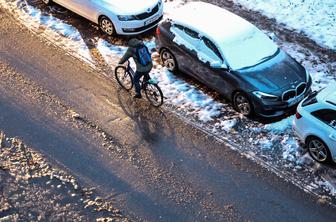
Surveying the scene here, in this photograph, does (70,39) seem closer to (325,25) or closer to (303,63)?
(303,63)

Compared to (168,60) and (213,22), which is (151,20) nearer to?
(168,60)

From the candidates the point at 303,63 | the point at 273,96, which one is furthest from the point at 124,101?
the point at 303,63

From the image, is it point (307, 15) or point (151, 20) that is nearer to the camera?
point (151, 20)

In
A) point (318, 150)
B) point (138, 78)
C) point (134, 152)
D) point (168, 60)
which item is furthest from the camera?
point (168, 60)

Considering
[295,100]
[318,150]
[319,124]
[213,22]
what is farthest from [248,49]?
[318,150]

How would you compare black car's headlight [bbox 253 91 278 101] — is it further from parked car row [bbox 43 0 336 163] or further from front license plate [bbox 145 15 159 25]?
front license plate [bbox 145 15 159 25]

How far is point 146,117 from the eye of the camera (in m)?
12.1

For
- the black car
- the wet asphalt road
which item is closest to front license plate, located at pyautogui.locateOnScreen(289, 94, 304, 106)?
the black car

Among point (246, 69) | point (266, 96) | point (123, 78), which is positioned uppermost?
point (246, 69)

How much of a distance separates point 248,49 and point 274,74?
95 centimetres

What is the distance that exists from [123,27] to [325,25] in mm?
6101

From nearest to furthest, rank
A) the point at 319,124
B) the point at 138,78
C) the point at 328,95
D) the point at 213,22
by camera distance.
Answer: the point at 319,124, the point at 328,95, the point at 138,78, the point at 213,22

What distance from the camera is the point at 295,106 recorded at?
1195 cm

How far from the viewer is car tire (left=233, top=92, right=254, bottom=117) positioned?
11806 mm
